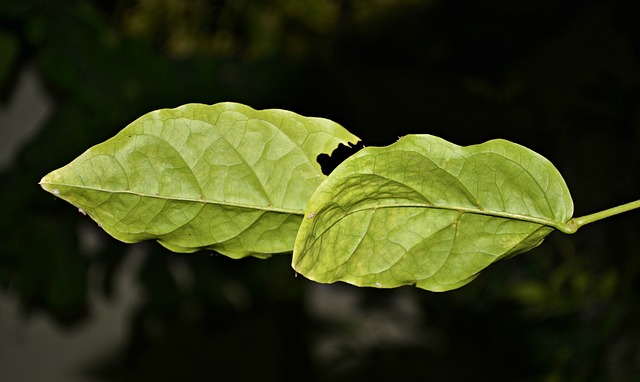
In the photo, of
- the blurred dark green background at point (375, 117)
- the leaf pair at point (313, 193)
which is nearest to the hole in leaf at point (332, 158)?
the leaf pair at point (313, 193)

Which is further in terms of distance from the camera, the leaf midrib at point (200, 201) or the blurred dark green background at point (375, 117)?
the blurred dark green background at point (375, 117)

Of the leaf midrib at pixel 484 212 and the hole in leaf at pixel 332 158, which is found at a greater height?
the hole in leaf at pixel 332 158

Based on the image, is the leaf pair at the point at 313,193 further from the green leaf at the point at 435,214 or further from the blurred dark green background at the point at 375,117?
the blurred dark green background at the point at 375,117

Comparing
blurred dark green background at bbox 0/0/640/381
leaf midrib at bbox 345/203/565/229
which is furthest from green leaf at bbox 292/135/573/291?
blurred dark green background at bbox 0/0/640/381

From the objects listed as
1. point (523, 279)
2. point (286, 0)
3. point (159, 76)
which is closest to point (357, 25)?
point (286, 0)

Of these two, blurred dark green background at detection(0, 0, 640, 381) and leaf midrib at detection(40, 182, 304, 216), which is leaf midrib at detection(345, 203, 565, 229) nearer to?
leaf midrib at detection(40, 182, 304, 216)

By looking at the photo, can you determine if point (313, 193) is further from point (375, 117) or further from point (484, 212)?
point (375, 117)

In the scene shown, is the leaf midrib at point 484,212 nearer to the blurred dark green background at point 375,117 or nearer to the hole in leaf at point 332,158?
the hole in leaf at point 332,158
